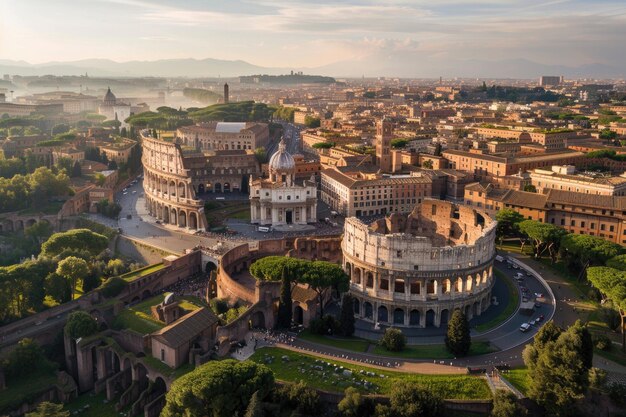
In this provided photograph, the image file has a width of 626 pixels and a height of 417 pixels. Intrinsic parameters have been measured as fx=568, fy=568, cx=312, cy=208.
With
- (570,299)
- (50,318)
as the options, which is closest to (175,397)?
(50,318)

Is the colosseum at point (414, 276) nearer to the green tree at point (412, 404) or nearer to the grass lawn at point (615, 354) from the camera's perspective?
the grass lawn at point (615, 354)

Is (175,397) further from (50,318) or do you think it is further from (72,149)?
(72,149)

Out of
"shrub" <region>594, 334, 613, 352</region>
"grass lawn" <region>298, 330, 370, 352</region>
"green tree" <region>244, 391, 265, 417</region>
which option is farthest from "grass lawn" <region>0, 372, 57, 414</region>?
"shrub" <region>594, 334, 613, 352</region>

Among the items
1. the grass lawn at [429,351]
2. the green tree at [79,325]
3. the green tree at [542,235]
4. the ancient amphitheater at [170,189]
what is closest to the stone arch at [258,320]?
the grass lawn at [429,351]

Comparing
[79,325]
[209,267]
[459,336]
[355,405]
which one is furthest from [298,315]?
[209,267]

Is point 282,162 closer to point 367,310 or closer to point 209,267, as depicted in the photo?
point 209,267

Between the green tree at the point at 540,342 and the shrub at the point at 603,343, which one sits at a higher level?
the green tree at the point at 540,342
